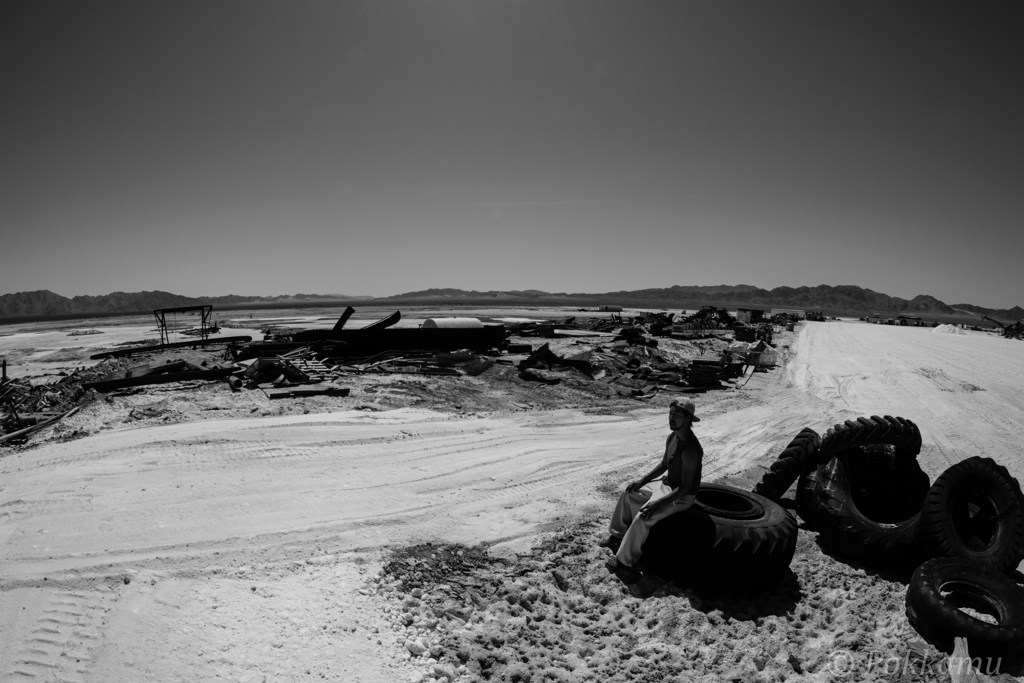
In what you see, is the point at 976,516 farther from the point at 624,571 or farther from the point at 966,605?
the point at 624,571

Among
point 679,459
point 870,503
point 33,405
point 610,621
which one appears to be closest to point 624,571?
point 610,621

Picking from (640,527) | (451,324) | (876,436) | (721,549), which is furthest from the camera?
(451,324)

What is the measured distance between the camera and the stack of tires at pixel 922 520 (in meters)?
4.62

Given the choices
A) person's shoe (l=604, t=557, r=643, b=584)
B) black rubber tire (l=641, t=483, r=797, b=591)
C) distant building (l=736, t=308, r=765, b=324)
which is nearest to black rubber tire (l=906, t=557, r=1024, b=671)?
black rubber tire (l=641, t=483, r=797, b=591)

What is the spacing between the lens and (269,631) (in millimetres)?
4422

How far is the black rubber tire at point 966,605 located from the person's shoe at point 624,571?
2.55m

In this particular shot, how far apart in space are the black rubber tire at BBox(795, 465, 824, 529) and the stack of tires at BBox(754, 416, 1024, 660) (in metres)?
0.02

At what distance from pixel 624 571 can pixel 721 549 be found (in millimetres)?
1085

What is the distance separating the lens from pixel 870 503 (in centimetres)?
675

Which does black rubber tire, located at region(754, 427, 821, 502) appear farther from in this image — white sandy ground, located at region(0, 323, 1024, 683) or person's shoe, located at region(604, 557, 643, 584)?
person's shoe, located at region(604, 557, 643, 584)

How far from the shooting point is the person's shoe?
18.2ft

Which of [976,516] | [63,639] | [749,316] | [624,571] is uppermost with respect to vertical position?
[749,316]

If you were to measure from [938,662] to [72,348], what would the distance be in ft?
132

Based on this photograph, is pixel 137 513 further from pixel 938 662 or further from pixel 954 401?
pixel 954 401
